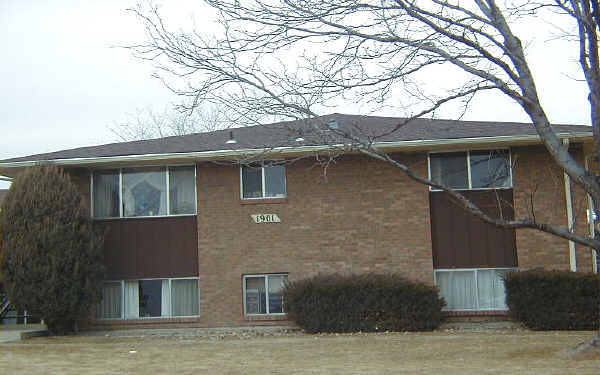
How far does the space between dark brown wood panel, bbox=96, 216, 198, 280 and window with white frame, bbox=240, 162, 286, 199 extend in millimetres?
1563

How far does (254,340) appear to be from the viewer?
1686 cm

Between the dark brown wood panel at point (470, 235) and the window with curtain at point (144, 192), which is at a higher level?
the window with curtain at point (144, 192)

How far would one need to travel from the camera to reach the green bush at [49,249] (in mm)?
18234

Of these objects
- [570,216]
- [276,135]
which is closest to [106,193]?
[276,135]

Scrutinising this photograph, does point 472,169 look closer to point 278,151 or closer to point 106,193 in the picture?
point 278,151

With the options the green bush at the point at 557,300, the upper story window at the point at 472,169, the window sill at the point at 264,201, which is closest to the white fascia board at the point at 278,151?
the upper story window at the point at 472,169

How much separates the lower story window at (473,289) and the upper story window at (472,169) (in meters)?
2.03

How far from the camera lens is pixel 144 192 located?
20.2 metres

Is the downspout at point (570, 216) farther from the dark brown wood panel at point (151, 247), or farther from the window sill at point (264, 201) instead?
the dark brown wood panel at point (151, 247)

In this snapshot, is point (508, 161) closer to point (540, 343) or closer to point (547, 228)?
point (540, 343)

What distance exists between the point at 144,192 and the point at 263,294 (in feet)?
13.0

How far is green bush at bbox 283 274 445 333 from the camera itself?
58.6 feet

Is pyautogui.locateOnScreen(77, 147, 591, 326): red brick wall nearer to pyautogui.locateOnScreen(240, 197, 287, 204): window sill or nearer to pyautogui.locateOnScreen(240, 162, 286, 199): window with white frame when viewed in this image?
pyautogui.locateOnScreen(240, 197, 287, 204): window sill

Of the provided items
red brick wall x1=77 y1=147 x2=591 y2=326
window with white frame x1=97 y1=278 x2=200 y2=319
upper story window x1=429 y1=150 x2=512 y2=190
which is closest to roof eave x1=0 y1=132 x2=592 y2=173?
upper story window x1=429 y1=150 x2=512 y2=190
